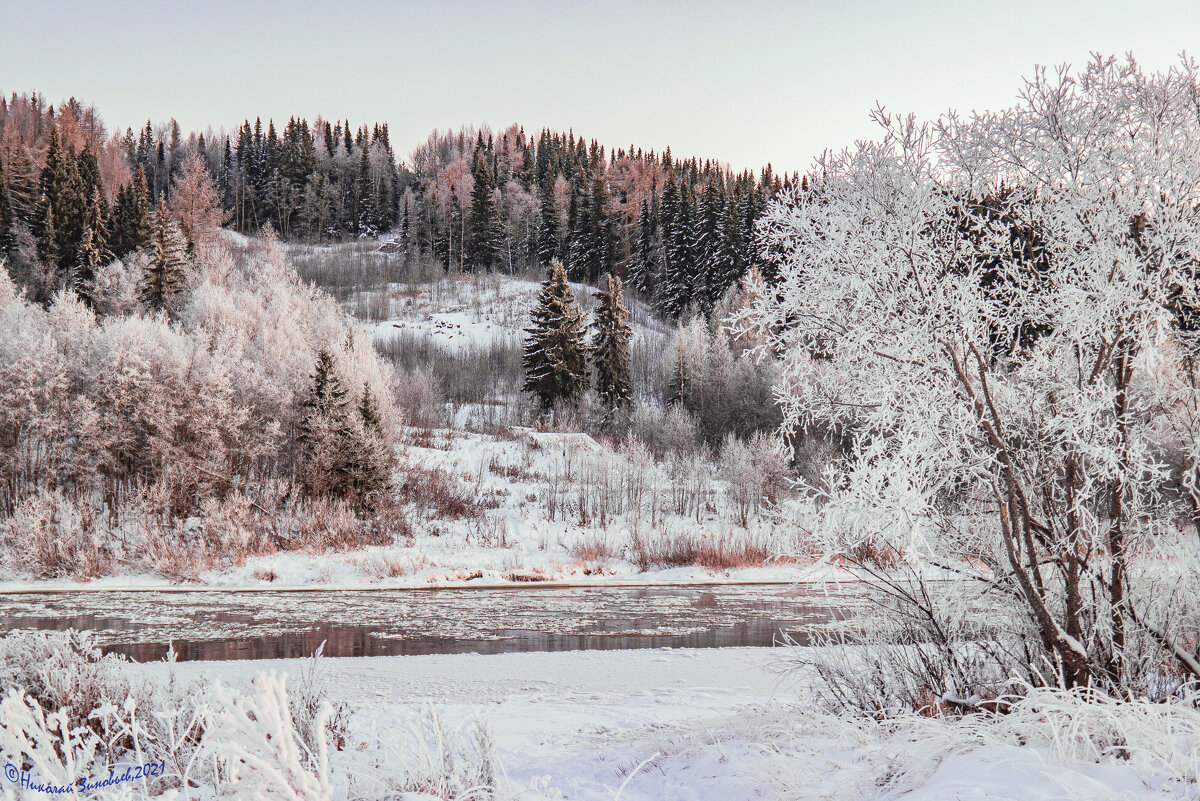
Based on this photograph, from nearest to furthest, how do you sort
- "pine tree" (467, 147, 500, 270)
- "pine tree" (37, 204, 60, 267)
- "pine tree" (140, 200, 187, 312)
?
"pine tree" (140, 200, 187, 312) → "pine tree" (37, 204, 60, 267) → "pine tree" (467, 147, 500, 270)

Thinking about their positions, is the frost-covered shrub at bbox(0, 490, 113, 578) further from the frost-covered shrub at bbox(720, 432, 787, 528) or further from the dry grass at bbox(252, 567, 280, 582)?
the frost-covered shrub at bbox(720, 432, 787, 528)

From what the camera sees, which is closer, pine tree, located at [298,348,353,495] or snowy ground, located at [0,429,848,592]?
snowy ground, located at [0,429,848,592]

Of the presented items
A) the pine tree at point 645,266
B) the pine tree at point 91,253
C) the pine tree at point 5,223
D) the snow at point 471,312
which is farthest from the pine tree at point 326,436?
the pine tree at point 645,266

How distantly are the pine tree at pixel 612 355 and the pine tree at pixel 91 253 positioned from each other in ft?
86.3

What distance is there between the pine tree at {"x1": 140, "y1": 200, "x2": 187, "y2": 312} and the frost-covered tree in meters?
35.9

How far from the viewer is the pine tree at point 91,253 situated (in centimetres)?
3441

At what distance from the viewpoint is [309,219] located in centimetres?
7538

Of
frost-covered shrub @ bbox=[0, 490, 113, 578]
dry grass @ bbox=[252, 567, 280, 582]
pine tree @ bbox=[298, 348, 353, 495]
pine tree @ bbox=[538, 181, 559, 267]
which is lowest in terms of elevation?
dry grass @ bbox=[252, 567, 280, 582]

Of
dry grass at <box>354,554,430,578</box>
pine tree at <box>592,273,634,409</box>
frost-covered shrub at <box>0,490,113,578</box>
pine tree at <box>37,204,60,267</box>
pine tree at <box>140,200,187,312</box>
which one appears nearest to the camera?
frost-covered shrub at <box>0,490,113,578</box>

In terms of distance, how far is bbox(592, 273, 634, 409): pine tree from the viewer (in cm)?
4047

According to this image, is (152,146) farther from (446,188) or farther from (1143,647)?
(1143,647)

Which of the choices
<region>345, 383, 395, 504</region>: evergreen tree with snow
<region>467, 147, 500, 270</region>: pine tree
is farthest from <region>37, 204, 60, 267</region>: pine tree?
<region>467, 147, 500, 270</region>: pine tree

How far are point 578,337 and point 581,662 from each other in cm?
3078

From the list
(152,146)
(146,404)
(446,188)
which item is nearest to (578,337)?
(146,404)
